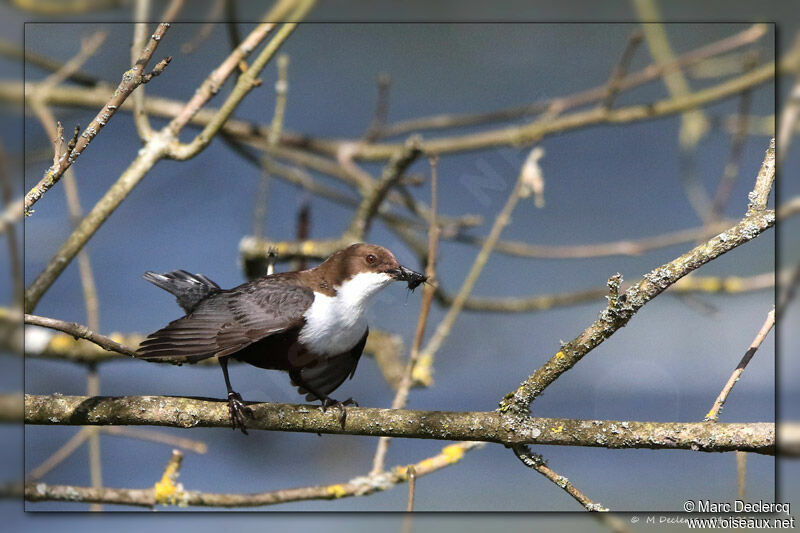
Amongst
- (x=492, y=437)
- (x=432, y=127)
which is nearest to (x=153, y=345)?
(x=492, y=437)

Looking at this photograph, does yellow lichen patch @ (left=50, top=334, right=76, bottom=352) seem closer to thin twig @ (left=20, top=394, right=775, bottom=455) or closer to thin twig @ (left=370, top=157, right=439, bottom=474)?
thin twig @ (left=20, top=394, right=775, bottom=455)

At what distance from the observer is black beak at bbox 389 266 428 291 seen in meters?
1.32

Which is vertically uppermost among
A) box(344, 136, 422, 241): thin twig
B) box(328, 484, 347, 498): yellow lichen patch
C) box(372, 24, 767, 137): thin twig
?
box(372, 24, 767, 137): thin twig

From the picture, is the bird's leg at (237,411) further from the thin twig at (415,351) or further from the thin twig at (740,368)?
the thin twig at (740,368)

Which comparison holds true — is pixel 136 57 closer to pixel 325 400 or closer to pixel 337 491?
pixel 325 400

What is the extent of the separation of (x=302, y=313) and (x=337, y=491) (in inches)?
13.4

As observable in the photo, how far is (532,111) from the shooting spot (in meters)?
2.49

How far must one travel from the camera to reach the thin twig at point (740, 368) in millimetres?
1089

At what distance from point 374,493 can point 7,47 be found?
1094 mm

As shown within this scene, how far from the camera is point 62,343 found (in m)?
1.84

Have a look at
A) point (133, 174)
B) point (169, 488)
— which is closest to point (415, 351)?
point (169, 488)

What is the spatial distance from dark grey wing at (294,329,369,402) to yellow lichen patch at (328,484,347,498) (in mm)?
170

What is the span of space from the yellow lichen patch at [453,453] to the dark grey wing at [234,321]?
372mm

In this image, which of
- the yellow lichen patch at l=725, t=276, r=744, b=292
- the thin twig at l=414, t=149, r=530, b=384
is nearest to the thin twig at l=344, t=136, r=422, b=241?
the thin twig at l=414, t=149, r=530, b=384
